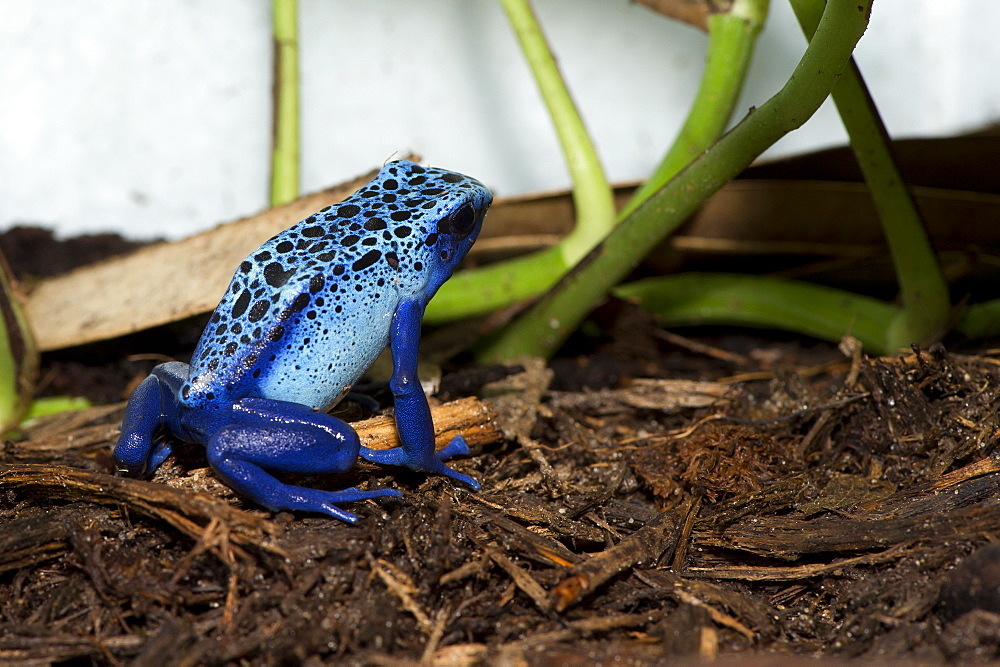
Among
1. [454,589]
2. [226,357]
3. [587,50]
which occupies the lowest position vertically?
[454,589]

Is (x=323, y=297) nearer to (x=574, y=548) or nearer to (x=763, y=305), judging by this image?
(x=574, y=548)

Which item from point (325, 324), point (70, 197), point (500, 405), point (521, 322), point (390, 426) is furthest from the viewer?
point (70, 197)

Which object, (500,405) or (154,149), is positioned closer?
(500,405)

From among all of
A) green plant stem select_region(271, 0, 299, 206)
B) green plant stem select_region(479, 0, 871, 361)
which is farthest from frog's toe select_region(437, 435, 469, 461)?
green plant stem select_region(271, 0, 299, 206)

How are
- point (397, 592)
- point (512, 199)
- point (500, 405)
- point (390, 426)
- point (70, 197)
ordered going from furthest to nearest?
point (70, 197)
point (512, 199)
point (500, 405)
point (390, 426)
point (397, 592)

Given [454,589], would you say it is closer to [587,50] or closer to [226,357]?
[226,357]

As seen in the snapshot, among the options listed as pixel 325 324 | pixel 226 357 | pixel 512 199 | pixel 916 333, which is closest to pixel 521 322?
pixel 512 199

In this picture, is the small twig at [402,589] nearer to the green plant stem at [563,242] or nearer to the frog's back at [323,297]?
the frog's back at [323,297]
